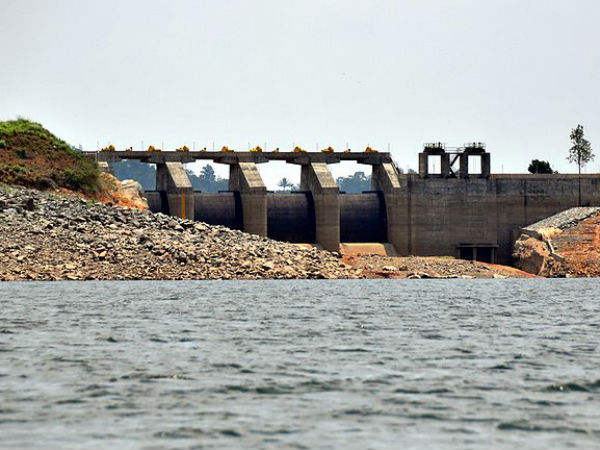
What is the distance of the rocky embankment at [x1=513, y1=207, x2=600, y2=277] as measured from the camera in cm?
11912

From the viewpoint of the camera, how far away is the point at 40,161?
116375mm

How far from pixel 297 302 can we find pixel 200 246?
35593 mm

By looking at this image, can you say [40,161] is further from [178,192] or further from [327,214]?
[327,214]

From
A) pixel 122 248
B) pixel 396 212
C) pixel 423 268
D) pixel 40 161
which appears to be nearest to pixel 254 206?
pixel 396 212

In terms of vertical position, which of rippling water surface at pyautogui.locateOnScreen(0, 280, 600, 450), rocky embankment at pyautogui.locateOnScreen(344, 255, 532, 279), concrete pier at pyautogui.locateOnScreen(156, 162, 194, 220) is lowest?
rocky embankment at pyautogui.locateOnScreen(344, 255, 532, 279)

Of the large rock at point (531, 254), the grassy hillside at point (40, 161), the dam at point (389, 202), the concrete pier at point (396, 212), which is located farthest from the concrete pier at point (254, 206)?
the large rock at point (531, 254)

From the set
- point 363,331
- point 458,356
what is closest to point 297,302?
point 363,331

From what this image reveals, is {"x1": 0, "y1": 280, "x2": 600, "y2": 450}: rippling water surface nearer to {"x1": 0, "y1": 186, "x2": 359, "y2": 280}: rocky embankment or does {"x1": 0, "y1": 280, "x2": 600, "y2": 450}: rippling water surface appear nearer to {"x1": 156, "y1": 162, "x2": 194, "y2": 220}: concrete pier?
{"x1": 0, "y1": 186, "x2": 359, "y2": 280}: rocky embankment

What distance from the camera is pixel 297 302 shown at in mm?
62594

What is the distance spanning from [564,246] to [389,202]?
1882 cm

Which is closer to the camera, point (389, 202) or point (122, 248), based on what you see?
point (122, 248)

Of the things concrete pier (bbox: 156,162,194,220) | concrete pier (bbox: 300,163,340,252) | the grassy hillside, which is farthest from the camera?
concrete pier (bbox: 300,163,340,252)

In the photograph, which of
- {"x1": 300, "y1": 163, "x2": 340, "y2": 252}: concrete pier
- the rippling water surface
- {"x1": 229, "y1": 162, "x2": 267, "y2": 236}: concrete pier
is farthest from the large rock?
the rippling water surface

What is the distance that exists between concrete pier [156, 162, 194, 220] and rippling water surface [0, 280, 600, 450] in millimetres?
63802
